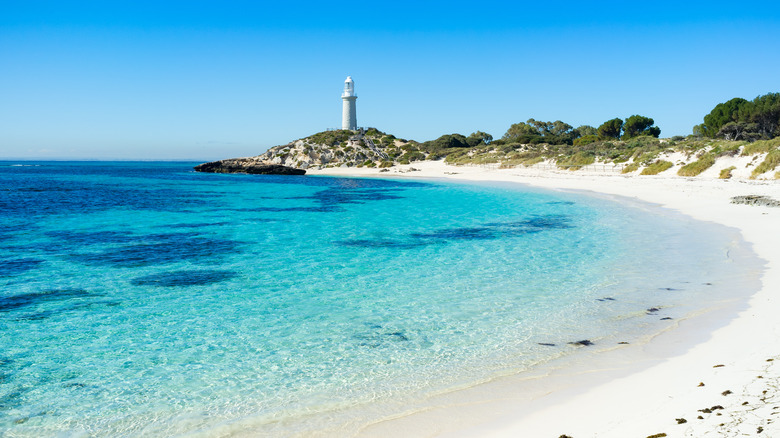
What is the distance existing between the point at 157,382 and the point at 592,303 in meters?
7.99

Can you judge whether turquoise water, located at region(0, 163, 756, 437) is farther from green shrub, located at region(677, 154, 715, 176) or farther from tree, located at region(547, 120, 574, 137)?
tree, located at region(547, 120, 574, 137)

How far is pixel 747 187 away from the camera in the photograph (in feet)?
93.8

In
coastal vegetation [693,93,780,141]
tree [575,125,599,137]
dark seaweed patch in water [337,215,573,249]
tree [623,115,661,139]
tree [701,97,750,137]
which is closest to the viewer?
dark seaweed patch in water [337,215,573,249]

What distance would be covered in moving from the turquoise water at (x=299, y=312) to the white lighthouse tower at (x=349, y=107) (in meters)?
95.2

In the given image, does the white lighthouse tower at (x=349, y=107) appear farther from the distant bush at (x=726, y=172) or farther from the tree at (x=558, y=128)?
the distant bush at (x=726, y=172)

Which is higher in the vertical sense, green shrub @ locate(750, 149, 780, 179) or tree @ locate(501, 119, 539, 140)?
tree @ locate(501, 119, 539, 140)

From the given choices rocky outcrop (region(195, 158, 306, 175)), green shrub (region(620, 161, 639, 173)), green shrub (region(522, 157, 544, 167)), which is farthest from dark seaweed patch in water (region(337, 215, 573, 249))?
rocky outcrop (region(195, 158, 306, 175))

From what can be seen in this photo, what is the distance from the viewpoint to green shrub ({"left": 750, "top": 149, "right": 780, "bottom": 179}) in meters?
32.3

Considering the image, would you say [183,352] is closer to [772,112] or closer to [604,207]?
[604,207]

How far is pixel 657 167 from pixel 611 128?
50639 millimetres

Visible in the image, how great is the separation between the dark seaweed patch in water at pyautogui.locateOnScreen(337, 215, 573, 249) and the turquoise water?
0.15 metres

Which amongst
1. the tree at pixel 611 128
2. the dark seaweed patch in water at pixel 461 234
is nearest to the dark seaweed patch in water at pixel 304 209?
the dark seaweed patch in water at pixel 461 234

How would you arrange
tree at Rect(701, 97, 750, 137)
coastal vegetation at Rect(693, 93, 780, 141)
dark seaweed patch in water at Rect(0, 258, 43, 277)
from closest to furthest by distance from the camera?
dark seaweed patch in water at Rect(0, 258, 43, 277)
coastal vegetation at Rect(693, 93, 780, 141)
tree at Rect(701, 97, 750, 137)

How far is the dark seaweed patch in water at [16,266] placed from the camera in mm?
13305
